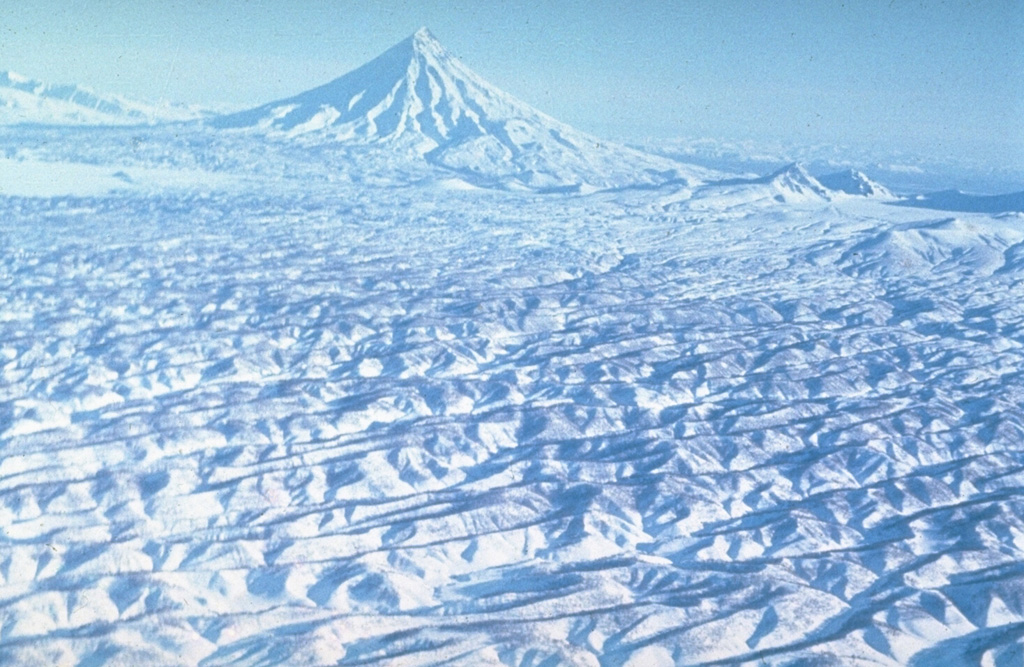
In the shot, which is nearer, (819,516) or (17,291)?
(819,516)

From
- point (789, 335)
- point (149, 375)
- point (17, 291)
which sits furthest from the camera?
point (17, 291)

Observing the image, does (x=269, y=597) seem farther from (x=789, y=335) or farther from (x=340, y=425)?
(x=789, y=335)

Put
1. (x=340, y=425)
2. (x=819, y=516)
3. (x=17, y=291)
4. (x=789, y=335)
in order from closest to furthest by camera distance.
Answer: (x=819, y=516)
(x=340, y=425)
(x=789, y=335)
(x=17, y=291)

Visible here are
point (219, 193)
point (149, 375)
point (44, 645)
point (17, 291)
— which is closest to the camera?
point (44, 645)

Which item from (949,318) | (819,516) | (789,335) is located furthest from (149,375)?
(949,318)

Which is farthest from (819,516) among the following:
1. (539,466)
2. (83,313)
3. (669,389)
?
(83,313)

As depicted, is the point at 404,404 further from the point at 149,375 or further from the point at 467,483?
the point at 149,375
